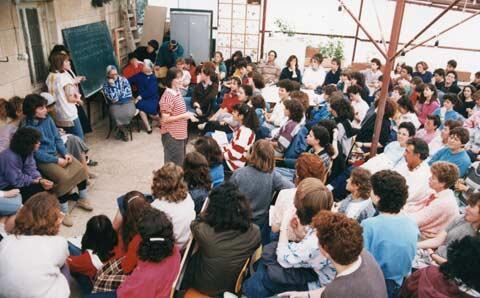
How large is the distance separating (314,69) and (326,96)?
2.21 metres

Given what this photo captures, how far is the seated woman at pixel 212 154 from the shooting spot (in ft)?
12.6

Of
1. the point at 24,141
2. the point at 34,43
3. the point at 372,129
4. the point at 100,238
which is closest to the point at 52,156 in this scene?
the point at 24,141

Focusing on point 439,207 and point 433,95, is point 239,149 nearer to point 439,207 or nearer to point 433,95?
point 439,207

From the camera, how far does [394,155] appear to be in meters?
4.55

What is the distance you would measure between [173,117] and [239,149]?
0.91 metres

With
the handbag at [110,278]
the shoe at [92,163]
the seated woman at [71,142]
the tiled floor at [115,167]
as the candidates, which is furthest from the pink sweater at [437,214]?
the shoe at [92,163]

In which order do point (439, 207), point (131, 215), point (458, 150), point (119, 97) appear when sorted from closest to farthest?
1. point (131, 215)
2. point (439, 207)
3. point (458, 150)
4. point (119, 97)

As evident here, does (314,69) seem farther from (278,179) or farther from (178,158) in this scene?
(278,179)

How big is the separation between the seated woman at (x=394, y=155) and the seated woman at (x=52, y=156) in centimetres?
317

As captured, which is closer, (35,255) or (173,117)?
(35,255)

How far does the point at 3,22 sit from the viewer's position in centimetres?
471

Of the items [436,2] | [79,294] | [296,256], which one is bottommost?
[79,294]

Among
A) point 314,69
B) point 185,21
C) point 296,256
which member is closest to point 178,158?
point 296,256

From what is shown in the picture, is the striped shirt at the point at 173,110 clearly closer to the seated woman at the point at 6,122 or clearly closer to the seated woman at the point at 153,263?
the seated woman at the point at 6,122
